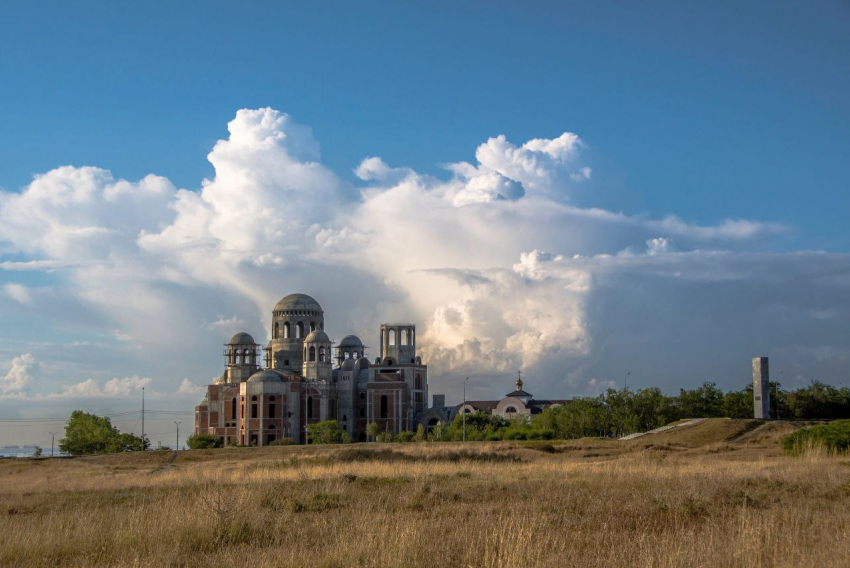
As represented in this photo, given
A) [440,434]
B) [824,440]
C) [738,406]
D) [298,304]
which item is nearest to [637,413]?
[738,406]

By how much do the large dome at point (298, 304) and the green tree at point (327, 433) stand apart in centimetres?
2190

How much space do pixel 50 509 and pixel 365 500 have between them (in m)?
8.26

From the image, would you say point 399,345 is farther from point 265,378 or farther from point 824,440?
point 824,440

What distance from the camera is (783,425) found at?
6072 centimetres

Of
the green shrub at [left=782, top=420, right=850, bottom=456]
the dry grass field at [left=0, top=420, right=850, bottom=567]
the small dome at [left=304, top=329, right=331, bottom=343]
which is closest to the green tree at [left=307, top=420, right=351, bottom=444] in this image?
the small dome at [left=304, top=329, right=331, bottom=343]

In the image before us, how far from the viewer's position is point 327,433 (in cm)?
10662

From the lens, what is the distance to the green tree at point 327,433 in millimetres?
106625

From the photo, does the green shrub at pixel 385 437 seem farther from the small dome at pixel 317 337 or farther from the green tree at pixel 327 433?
the small dome at pixel 317 337

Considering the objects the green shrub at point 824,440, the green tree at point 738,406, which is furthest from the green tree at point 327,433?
the green shrub at point 824,440

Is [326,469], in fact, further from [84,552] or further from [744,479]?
[84,552]

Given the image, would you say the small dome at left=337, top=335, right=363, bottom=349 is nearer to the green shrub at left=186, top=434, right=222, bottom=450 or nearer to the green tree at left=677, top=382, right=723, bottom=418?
the green shrub at left=186, top=434, right=222, bottom=450

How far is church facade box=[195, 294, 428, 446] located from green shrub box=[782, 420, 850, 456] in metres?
78.6

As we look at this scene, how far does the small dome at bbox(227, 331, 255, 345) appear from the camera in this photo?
126 metres

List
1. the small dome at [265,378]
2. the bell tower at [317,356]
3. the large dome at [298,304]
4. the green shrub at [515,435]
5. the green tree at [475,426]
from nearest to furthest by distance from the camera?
the green shrub at [515,435] < the green tree at [475,426] < the small dome at [265,378] < the bell tower at [317,356] < the large dome at [298,304]
